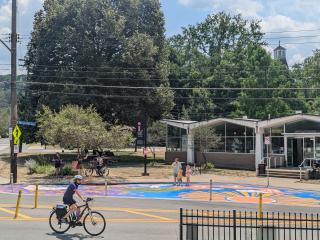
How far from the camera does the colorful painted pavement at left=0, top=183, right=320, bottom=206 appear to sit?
23.8 m

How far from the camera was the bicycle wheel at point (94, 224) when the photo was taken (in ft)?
44.1

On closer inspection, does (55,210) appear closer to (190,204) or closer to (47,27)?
(190,204)

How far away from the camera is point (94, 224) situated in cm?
1348

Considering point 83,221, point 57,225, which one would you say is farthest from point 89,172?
point 83,221

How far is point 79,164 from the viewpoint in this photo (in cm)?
3128

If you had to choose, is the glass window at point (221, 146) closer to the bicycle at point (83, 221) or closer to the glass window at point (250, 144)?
the glass window at point (250, 144)

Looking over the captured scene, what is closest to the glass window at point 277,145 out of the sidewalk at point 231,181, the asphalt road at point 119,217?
the sidewalk at point 231,181

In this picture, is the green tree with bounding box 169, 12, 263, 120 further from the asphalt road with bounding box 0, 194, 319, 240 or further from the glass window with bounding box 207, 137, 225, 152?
the asphalt road with bounding box 0, 194, 319, 240

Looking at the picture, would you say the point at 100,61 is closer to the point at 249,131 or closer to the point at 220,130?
the point at 220,130

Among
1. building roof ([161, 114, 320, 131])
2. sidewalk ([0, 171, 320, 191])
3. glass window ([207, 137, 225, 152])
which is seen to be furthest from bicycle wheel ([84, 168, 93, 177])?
glass window ([207, 137, 225, 152])

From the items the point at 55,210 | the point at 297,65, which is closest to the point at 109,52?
the point at 55,210

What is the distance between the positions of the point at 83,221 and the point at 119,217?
3.42 meters

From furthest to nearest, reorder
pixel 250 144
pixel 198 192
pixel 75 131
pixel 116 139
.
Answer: pixel 250 144, pixel 116 139, pixel 75 131, pixel 198 192

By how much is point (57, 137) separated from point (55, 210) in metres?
18.6
